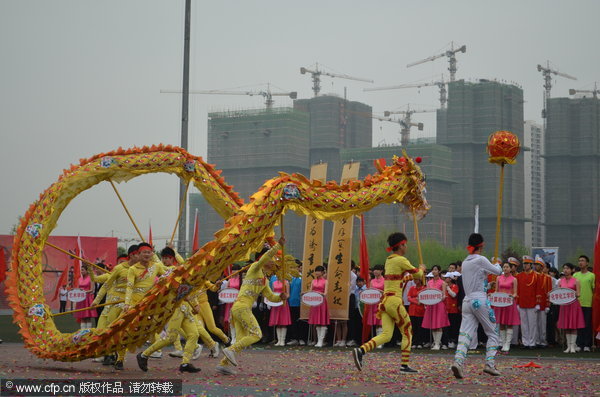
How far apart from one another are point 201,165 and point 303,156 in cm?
9930

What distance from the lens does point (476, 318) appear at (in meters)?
11.2

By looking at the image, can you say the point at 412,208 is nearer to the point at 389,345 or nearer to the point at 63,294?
the point at 389,345

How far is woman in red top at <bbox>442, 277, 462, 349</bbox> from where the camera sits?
17.1m

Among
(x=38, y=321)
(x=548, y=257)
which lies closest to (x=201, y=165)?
(x=38, y=321)

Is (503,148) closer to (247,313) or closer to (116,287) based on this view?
(247,313)

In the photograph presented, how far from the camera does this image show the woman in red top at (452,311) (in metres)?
17.1

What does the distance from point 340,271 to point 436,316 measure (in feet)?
7.12

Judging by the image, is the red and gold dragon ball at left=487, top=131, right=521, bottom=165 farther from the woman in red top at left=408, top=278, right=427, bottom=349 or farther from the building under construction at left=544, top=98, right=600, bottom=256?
the building under construction at left=544, top=98, right=600, bottom=256

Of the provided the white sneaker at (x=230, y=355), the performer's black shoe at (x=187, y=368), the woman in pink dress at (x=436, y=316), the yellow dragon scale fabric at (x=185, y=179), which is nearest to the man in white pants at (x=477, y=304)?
the yellow dragon scale fabric at (x=185, y=179)

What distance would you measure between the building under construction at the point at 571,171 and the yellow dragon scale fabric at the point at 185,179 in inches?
3691

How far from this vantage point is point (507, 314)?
16.0m

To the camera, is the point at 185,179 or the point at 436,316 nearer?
the point at 185,179

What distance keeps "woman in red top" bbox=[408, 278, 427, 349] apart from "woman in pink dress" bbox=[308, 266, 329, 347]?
1.75 metres

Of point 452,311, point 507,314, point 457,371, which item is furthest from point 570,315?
point 457,371
